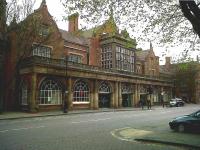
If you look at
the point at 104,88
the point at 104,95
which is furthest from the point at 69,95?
the point at 104,95

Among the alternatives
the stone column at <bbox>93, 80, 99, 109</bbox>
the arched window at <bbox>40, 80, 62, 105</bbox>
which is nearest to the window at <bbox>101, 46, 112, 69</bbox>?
the stone column at <bbox>93, 80, 99, 109</bbox>

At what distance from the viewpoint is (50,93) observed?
3522 centimetres

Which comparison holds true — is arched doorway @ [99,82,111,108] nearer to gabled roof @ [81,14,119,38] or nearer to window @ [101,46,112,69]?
window @ [101,46,112,69]

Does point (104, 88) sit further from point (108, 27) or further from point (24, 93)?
point (108, 27)

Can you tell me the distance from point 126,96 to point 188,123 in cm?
3462

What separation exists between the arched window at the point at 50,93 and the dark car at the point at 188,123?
71.0 feet

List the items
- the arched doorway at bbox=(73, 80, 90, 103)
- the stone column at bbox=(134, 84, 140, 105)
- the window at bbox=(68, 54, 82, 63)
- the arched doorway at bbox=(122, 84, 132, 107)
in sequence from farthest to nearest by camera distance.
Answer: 1. the stone column at bbox=(134, 84, 140, 105)
2. the arched doorway at bbox=(122, 84, 132, 107)
3. the window at bbox=(68, 54, 82, 63)
4. the arched doorway at bbox=(73, 80, 90, 103)

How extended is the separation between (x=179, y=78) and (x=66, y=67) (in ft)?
131

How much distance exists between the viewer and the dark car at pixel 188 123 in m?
14.5

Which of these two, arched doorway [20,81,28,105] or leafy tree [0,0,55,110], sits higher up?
leafy tree [0,0,55,110]

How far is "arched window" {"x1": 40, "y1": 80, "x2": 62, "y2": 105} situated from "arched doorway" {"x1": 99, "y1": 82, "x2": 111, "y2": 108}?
848 centimetres

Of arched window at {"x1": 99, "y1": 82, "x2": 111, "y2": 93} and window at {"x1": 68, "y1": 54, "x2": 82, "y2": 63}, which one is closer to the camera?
arched window at {"x1": 99, "y1": 82, "x2": 111, "y2": 93}

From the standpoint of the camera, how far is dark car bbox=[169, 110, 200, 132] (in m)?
14.5

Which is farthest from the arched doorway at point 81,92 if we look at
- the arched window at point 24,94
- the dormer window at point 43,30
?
the dormer window at point 43,30
